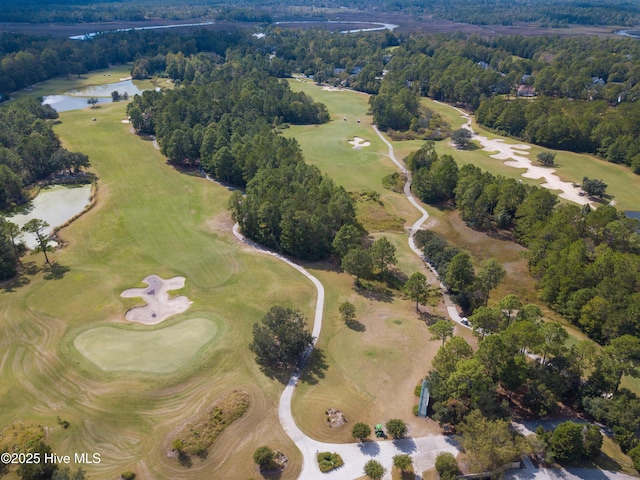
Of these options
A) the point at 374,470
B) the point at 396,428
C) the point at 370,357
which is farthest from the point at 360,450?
the point at 370,357

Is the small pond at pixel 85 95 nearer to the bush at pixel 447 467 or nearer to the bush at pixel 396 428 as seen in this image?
the bush at pixel 396 428

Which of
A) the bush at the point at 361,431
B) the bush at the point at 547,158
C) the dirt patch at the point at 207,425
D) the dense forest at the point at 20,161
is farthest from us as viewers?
the bush at the point at 547,158

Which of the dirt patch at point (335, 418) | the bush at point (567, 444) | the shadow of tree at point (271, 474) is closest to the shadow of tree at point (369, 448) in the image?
the dirt patch at point (335, 418)

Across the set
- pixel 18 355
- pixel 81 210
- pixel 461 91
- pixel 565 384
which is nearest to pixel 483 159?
pixel 461 91

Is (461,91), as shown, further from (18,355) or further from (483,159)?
(18,355)

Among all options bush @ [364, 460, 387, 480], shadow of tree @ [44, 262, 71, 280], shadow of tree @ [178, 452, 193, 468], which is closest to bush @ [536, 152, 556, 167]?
bush @ [364, 460, 387, 480]

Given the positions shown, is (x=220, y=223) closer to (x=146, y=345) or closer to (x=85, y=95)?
(x=146, y=345)

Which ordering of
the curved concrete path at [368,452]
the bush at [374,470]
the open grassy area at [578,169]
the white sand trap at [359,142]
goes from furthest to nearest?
the white sand trap at [359,142] → the open grassy area at [578,169] → the curved concrete path at [368,452] → the bush at [374,470]
